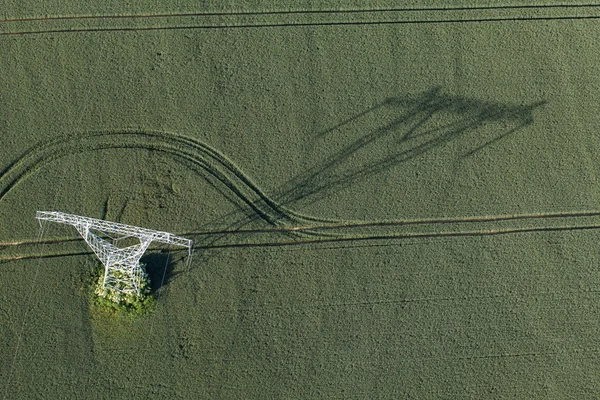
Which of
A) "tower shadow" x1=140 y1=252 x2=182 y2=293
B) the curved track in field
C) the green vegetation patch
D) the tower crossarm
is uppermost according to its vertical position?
the curved track in field

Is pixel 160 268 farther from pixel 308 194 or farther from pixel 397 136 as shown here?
pixel 397 136

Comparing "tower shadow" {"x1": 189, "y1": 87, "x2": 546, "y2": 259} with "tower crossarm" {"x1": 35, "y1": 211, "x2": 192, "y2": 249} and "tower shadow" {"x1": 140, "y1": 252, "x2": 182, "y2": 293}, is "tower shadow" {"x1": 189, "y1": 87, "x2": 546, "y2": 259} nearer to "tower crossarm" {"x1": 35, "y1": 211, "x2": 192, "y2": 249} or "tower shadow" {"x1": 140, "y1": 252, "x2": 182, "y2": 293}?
"tower crossarm" {"x1": 35, "y1": 211, "x2": 192, "y2": 249}

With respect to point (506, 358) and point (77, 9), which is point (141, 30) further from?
point (506, 358)

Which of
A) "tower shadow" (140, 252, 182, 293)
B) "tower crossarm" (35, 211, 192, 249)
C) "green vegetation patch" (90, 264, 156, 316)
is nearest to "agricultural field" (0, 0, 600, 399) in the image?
"tower shadow" (140, 252, 182, 293)

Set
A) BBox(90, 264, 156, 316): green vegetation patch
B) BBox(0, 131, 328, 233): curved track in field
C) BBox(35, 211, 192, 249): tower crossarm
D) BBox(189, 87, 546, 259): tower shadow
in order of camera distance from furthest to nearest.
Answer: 1. BBox(189, 87, 546, 259): tower shadow
2. BBox(0, 131, 328, 233): curved track in field
3. BBox(90, 264, 156, 316): green vegetation patch
4. BBox(35, 211, 192, 249): tower crossarm

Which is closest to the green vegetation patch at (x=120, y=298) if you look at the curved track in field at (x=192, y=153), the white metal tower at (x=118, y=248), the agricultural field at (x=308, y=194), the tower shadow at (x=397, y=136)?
the white metal tower at (x=118, y=248)

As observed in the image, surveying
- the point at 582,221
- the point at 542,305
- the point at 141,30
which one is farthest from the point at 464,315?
the point at 141,30
